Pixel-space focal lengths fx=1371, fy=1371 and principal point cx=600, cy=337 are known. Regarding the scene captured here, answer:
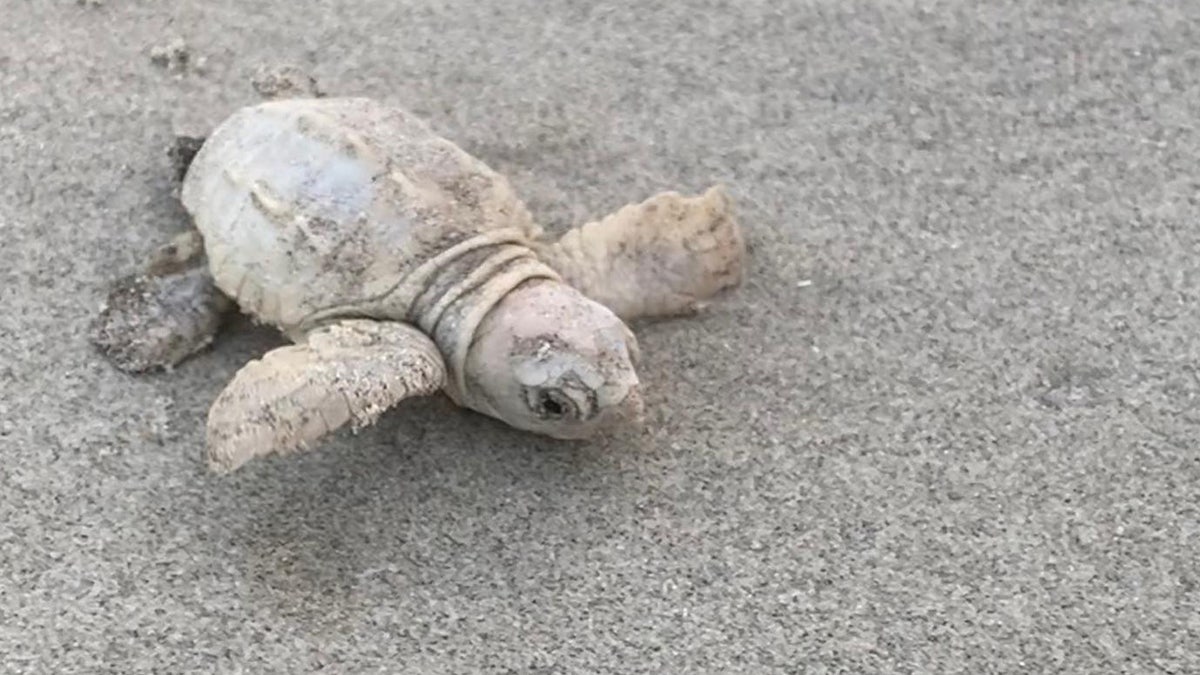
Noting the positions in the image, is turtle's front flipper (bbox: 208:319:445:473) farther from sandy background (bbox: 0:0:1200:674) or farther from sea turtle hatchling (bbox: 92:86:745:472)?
sandy background (bbox: 0:0:1200:674)

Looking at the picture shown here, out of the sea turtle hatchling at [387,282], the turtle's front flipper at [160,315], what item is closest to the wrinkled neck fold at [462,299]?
the sea turtle hatchling at [387,282]

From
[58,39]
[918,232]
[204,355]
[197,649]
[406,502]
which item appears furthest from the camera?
[58,39]

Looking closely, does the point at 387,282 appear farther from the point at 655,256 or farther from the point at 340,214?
the point at 655,256

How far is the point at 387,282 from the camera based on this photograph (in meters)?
1.20

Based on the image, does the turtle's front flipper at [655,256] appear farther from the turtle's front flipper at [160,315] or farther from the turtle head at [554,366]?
the turtle's front flipper at [160,315]

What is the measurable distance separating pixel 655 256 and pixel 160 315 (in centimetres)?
47

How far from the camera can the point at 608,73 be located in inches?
61.8

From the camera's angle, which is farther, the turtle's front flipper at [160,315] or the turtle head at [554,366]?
the turtle's front flipper at [160,315]

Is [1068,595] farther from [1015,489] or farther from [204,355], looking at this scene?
[204,355]

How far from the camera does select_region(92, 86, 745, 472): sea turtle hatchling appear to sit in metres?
1.12

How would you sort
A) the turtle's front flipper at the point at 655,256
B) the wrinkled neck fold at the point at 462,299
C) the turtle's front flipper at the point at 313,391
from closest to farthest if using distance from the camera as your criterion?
the turtle's front flipper at the point at 313,391
the wrinkled neck fold at the point at 462,299
the turtle's front flipper at the point at 655,256

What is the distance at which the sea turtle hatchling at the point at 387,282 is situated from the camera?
112 cm

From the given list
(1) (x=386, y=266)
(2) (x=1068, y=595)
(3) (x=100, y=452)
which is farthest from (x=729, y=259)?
(3) (x=100, y=452)

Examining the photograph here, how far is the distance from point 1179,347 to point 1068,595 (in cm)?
32
